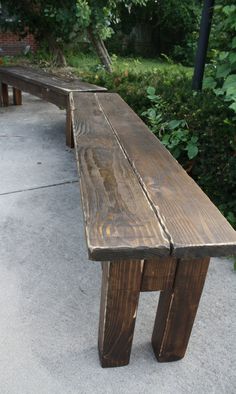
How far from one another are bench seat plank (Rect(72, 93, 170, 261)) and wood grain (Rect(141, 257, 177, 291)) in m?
0.13

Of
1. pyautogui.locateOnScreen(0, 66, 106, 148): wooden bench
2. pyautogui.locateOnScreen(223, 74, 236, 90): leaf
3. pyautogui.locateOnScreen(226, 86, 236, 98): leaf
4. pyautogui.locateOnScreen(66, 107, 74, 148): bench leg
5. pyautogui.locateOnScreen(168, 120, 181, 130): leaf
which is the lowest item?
pyautogui.locateOnScreen(66, 107, 74, 148): bench leg

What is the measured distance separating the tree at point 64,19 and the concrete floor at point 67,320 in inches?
199

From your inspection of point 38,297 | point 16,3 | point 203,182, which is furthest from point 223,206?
point 16,3

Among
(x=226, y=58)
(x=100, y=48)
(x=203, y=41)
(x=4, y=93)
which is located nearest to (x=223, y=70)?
(x=226, y=58)

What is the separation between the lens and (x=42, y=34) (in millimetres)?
8453

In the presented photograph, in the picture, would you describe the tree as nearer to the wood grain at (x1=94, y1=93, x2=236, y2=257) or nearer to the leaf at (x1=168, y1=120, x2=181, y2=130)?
the leaf at (x1=168, y1=120, x2=181, y2=130)

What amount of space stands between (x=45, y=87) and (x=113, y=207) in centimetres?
348

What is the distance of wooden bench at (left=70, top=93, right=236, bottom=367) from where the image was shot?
4.16 ft

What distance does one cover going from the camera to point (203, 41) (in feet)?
10.9

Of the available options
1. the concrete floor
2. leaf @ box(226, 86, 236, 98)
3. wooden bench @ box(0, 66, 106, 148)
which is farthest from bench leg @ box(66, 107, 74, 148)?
leaf @ box(226, 86, 236, 98)

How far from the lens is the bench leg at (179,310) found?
4.70 feet

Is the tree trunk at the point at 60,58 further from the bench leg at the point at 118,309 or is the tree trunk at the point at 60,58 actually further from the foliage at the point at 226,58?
the bench leg at the point at 118,309

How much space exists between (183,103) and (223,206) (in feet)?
3.17

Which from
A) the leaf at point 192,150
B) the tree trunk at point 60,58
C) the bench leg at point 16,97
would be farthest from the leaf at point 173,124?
the tree trunk at point 60,58
